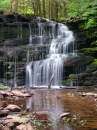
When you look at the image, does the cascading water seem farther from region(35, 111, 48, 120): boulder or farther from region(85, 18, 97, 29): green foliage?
region(35, 111, 48, 120): boulder

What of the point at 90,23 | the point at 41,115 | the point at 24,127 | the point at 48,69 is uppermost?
the point at 90,23

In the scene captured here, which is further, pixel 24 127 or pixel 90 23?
pixel 90 23

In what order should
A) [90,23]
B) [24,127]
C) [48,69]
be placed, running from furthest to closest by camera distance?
[90,23] → [48,69] → [24,127]

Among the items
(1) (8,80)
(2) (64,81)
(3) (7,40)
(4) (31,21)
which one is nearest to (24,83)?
(1) (8,80)

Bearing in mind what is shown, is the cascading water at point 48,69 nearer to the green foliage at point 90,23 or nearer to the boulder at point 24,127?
the green foliage at point 90,23

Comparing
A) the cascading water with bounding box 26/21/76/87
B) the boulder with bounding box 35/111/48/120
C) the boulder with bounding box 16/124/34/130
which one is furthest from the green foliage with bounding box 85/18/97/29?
the boulder with bounding box 16/124/34/130

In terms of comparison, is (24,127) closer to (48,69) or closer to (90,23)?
(48,69)

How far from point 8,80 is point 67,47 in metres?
5.35

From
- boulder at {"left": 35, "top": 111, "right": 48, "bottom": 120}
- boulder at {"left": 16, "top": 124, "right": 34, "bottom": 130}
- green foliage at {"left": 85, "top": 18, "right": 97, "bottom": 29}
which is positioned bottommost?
boulder at {"left": 35, "top": 111, "right": 48, "bottom": 120}

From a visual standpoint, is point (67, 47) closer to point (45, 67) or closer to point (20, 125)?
point (45, 67)

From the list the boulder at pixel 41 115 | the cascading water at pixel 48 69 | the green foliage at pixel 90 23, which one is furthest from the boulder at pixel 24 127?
the green foliage at pixel 90 23

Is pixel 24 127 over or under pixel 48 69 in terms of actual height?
over

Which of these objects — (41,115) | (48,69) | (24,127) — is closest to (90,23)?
(48,69)

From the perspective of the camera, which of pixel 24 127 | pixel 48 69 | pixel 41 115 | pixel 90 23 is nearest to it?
pixel 24 127
